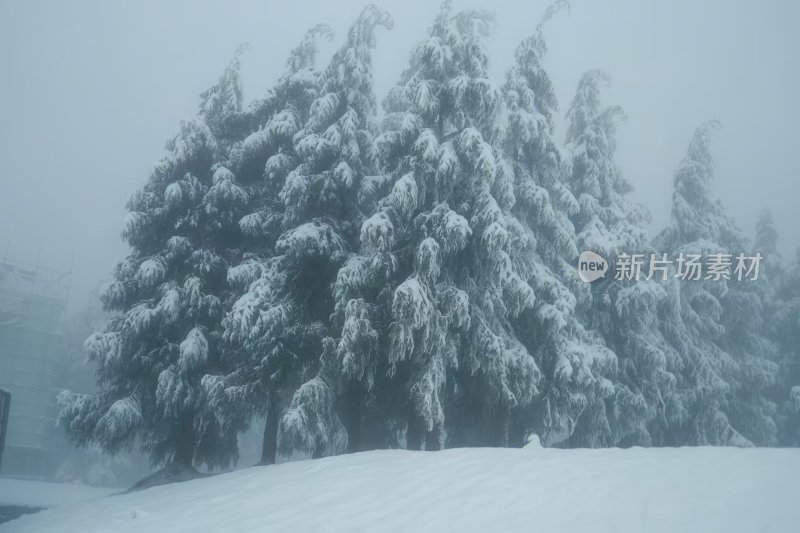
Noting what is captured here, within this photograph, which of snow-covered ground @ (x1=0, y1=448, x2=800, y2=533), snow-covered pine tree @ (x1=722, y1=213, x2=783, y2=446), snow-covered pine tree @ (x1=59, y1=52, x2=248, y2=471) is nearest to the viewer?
snow-covered ground @ (x1=0, y1=448, x2=800, y2=533)

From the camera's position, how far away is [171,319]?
15.1 meters

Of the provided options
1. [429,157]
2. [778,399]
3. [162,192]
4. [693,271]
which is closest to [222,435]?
[162,192]

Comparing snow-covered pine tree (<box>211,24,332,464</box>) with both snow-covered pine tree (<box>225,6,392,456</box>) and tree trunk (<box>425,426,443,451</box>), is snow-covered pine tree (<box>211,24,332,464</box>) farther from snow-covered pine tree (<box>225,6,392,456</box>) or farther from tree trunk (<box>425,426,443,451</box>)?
tree trunk (<box>425,426,443,451</box>)

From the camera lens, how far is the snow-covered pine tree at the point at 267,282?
45.7 ft

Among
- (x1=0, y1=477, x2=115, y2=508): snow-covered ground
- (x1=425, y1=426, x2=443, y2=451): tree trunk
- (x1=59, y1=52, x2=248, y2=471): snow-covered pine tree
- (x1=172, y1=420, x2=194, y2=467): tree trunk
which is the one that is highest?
(x1=59, y1=52, x2=248, y2=471): snow-covered pine tree

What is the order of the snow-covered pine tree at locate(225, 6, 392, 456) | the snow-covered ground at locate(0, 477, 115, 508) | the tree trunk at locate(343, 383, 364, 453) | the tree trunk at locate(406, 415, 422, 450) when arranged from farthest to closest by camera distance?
the snow-covered ground at locate(0, 477, 115, 508), the tree trunk at locate(343, 383, 364, 453), the tree trunk at locate(406, 415, 422, 450), the snow-covered pine tree at locate(225, 6, 392, 456)

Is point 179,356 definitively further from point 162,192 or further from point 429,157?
point 429,157

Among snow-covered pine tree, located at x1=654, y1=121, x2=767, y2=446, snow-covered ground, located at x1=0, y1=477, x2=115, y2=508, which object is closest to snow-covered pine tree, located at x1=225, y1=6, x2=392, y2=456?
snow-covered pine tree, located at x1=654, y1=121, x2=767, y2=446

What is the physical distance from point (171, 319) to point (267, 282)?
2761mm

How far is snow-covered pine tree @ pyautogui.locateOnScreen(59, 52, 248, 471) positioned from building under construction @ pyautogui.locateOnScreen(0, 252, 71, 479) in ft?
105

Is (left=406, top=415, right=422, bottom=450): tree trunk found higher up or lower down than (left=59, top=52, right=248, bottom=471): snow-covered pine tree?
lower down

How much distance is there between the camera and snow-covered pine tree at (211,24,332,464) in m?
13.9

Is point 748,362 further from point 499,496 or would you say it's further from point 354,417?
point 499,496

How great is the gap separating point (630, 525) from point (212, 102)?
16140mm
